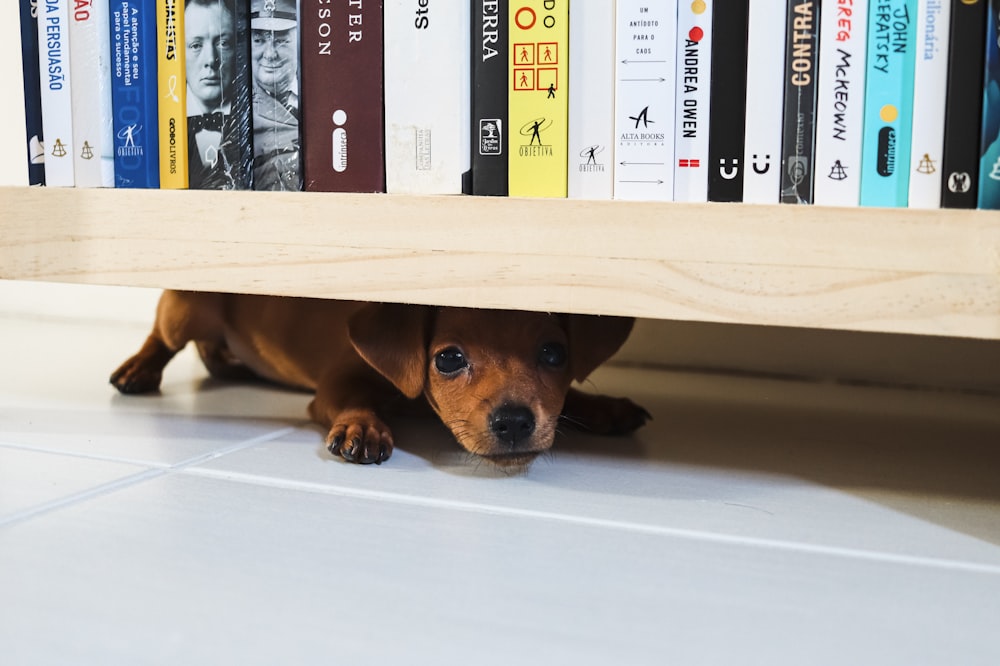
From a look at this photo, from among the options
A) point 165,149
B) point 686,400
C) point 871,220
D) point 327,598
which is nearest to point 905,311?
point 871,220

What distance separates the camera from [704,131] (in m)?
1.01

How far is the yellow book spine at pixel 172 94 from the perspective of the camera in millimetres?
1191

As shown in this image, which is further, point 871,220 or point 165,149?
point 165,149

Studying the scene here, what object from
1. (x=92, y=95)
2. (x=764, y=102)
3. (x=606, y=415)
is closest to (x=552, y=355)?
(x=606, y=415)

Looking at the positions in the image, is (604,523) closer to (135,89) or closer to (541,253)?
(541,253)

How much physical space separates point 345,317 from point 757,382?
2.36 ft

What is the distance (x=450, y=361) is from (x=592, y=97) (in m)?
0.36

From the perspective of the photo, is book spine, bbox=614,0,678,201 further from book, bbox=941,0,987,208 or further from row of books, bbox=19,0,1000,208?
book, bbox=941,0,987,208

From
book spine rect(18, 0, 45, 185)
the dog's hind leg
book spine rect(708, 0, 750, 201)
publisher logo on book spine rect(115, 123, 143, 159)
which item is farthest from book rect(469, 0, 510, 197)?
the dog's hind leg

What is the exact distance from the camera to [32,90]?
1239 mm

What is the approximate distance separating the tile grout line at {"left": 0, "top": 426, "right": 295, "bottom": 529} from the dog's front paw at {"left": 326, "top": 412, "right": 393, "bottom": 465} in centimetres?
12

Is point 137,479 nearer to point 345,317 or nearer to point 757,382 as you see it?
point 345,317

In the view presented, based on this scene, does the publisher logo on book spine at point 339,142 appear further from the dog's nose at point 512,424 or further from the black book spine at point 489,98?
the dog's nose at point 512,424

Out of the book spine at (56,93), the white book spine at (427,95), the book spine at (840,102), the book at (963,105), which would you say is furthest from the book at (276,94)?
the book at (963,105)
